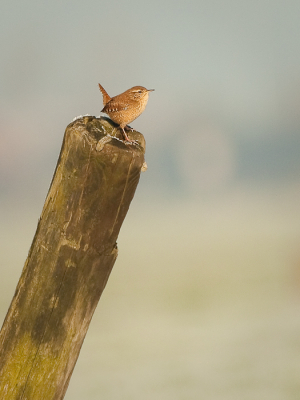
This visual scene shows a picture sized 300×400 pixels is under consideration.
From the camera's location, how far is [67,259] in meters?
2.97

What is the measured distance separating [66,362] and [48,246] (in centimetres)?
96

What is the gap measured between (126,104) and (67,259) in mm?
1906

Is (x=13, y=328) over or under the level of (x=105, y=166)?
under

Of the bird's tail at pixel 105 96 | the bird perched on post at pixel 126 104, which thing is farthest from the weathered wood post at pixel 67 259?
the bird's tail at pixel 105 96

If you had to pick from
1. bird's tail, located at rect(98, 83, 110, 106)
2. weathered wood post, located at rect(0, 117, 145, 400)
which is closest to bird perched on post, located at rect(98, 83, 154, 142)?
bird's tail, located at rect(98, 83, 110, 106)

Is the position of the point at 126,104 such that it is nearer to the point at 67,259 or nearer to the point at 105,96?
the point at 105,96

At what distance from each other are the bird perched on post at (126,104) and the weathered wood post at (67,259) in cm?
68

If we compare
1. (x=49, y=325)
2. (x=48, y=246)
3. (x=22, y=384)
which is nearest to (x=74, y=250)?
(x=48, y=246)

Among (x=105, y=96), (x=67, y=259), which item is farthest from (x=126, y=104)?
(x=67, y=259)

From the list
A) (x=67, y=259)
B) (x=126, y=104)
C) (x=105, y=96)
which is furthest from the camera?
(x=105, y=96)

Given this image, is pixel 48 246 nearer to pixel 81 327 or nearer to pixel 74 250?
pixel 74 250

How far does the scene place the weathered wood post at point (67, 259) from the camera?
2.91 metres

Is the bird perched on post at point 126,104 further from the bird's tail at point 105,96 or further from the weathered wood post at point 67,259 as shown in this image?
the weathered wood post at point 67,259

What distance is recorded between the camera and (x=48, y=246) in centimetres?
299
